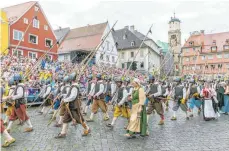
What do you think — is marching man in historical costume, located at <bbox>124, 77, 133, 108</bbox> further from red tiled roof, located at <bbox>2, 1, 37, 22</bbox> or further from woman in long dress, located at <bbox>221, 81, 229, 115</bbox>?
red tiled roof, located at <bbox>2, 1, 37, 22</bbox>

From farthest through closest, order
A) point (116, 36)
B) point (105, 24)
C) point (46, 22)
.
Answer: point (116, 36), point (105, 24), point (46, 22)

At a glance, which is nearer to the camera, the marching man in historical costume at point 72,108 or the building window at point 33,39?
the marching man in historical costume at point 72,108

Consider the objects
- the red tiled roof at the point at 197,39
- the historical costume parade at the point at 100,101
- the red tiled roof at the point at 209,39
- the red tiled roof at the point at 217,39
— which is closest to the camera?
the historical costume parade at the point at 100,101

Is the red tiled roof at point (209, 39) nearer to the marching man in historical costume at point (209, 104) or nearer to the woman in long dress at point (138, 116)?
the marching man in historical costume at point (209, 104)

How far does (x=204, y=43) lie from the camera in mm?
56844

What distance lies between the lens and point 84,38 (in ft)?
140

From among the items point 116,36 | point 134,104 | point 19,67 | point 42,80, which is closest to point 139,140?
point 134,104

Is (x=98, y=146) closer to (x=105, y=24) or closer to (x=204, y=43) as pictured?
(x=105, y=24)

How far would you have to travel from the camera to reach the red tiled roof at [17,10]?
30444mm

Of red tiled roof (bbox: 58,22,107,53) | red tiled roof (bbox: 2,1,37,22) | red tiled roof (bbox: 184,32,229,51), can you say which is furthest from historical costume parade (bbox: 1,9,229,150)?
red tiled roof (bbox: 184,32,229,51)

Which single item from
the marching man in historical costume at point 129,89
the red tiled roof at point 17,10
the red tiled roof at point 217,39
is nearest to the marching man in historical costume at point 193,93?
the marching man in historical costume at point 129,89

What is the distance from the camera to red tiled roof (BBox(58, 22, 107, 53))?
40812 mm

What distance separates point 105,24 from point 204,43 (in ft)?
84.9

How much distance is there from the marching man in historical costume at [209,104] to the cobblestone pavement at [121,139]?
1.74 m
